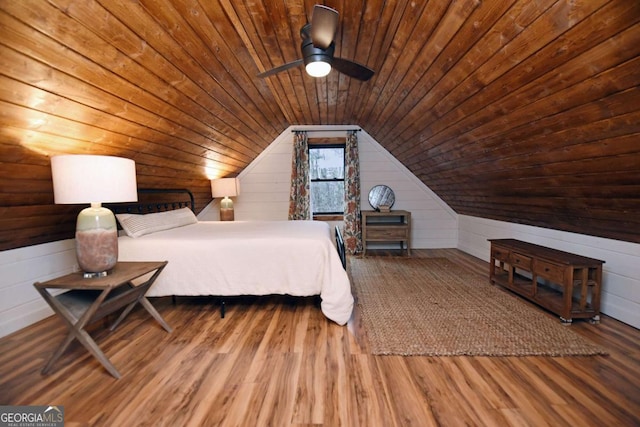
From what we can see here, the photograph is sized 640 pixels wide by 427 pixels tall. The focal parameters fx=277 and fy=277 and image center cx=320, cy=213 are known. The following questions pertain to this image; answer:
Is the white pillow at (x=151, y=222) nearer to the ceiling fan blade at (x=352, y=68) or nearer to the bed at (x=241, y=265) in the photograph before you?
the bed at (x=241, y=265)

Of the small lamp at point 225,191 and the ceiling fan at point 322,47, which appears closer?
the ceiling fan at point 322,47

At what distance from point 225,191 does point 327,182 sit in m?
1.88

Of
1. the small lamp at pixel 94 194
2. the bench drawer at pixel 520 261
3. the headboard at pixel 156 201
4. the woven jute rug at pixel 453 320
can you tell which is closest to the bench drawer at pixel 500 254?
the bench drawer at pixel 520 261

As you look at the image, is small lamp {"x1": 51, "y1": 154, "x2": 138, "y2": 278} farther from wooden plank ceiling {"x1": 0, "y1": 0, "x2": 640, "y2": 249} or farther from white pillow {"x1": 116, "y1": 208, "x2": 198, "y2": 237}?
white pillow {"x1": 116, "y1": 208, "x2": 198, "y2": 237}

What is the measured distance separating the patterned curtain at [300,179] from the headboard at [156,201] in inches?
65.0

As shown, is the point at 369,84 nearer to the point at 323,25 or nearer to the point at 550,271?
the point at 323,25

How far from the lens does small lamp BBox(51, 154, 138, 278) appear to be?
165 cm

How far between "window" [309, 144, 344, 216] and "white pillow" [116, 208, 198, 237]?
Answer: 2394 mm

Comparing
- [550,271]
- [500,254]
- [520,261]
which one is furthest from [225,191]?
[550,271]

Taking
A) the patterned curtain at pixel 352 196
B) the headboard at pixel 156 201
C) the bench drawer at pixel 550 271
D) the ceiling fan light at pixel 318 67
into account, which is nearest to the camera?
the ceiling fan light at pixel 318 67

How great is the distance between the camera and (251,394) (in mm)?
1512

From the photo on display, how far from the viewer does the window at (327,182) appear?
5.18m

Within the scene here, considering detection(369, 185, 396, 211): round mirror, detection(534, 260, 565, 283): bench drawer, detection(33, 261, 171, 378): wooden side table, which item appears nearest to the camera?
detection(33, 261, 171, 378): wooden side table

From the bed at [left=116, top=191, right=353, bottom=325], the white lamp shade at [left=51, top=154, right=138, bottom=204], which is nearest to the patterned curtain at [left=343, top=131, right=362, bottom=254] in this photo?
the bed at [left=116, top=191, right=353, bottom=325]
